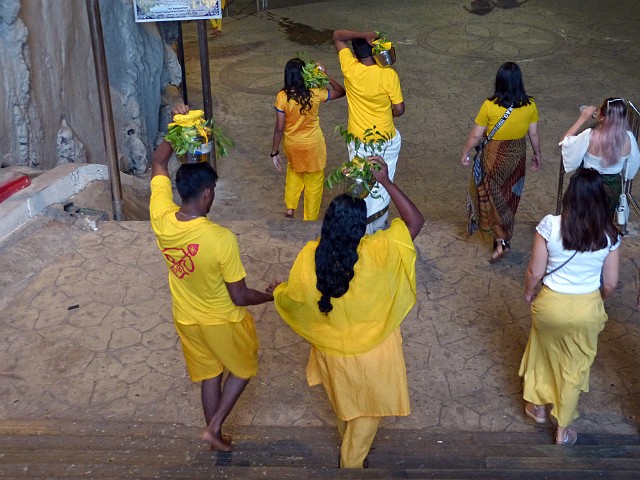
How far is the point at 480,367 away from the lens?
16.2 ft

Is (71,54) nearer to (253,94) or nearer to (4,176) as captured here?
(4,176)

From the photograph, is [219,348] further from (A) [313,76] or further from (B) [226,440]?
(A) [313,76]

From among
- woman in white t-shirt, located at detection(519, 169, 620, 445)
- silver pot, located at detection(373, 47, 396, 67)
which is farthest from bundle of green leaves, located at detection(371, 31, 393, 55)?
woman in white t-shirt, located at detection(519, 169, 620, 445)

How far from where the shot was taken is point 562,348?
4.12m

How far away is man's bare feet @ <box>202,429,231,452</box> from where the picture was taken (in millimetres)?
4035

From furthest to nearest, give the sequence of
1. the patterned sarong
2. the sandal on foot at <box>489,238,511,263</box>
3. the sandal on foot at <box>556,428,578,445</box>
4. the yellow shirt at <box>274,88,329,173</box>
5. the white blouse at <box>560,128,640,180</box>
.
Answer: the yellow shirt at <box>274,88,329,173</box>, the sandal on foot at <box>489,238,511,263</box>, the patterned sarong, the white blouse at <box>560,128,640,180</box>, the sandal on foot at <box>556,428,578,445</box>

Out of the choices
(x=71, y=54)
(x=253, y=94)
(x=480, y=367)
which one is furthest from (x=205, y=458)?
(x=253, y=94)

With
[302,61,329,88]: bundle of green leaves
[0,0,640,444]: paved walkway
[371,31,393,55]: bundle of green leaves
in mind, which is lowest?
[0,0,640,444]: paved walkway

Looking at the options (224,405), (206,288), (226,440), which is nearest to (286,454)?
(226,440)

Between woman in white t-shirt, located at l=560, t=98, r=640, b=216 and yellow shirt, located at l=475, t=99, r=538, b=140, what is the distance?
1.52ft

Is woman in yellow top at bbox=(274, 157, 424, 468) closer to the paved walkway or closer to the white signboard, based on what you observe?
the paved walkway

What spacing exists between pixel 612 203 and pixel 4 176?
4.53 meters

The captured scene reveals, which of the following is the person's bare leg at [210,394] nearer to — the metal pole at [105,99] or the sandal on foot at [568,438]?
the sandal on foot at [568,438]

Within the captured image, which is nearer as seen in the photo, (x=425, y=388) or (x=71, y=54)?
(x=425, y=388)
